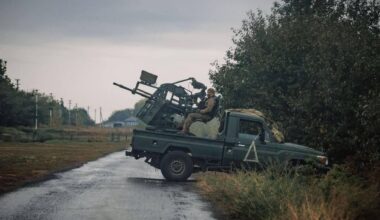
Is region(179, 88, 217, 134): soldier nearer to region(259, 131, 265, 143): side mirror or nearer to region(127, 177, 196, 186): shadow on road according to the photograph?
region(127, 177, 196, 186): shadow on road

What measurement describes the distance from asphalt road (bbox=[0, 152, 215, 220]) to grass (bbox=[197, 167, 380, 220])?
0.63 m

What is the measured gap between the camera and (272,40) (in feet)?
74.3

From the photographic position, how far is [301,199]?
27.1ft

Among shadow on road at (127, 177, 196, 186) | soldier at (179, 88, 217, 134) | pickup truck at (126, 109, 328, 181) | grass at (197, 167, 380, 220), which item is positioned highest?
soldier at (179, 88, 217, 134)

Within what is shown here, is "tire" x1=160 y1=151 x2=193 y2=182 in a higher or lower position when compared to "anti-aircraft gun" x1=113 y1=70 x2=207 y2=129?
lower

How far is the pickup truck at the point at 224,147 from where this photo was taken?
1456 cm

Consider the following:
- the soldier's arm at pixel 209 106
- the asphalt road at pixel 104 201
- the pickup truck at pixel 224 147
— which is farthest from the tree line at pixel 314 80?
the asphalt road at pixel 104 201

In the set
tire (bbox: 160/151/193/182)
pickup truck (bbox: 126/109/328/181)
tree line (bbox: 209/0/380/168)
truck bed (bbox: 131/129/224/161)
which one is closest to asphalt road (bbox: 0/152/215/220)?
tire (bbox: 160/151/193/182)

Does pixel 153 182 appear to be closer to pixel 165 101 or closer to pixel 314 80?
pixel 165 101

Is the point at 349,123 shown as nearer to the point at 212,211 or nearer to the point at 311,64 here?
the point at 311,64

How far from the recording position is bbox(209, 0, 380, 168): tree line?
17125 millimetres

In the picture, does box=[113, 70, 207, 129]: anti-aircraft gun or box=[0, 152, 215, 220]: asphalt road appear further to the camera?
box=[113, 70, 207, 129]: anti-aircraft gun

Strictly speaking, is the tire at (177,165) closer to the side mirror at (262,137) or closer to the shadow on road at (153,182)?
the shadow on road at (153,182)

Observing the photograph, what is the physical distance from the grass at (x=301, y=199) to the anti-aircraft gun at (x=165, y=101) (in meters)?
5.99
